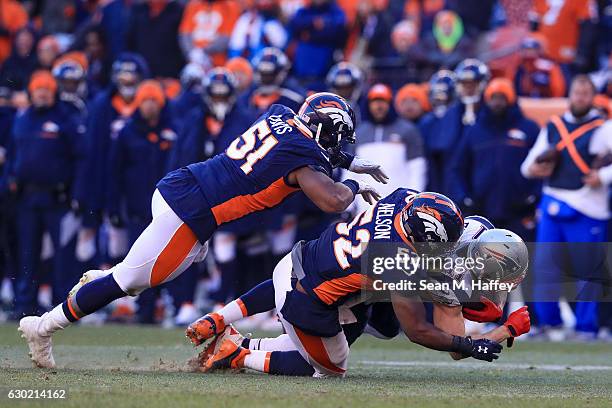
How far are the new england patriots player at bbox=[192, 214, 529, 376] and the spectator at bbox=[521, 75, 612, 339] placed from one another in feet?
12.0

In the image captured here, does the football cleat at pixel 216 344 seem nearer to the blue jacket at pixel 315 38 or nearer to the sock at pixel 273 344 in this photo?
the sock at pixel 273 344

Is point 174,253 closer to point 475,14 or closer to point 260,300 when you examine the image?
point 260,300

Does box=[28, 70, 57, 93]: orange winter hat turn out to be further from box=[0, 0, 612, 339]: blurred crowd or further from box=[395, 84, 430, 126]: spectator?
box=[395, 84, 430, 126]: spectator

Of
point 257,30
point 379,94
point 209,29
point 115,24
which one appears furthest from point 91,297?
point 115,24

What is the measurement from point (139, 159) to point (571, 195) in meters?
4.07

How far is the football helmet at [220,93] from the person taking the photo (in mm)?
11777

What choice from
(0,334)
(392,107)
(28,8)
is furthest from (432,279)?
(28,8)

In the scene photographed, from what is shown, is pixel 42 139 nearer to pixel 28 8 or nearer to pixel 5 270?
pixel 5 270

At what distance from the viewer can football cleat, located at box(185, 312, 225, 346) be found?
23.5 feet

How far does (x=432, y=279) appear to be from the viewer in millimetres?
6695

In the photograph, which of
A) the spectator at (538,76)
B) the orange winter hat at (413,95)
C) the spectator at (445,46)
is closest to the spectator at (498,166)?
the orange winter hat at (413,95)

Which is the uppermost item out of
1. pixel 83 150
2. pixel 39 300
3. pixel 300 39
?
pixel 300 39

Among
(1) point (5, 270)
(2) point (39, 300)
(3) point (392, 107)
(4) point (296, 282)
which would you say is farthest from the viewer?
(1) point (5, 270)

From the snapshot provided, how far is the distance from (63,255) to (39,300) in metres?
0.54
